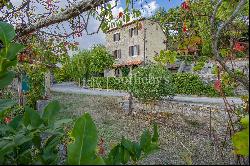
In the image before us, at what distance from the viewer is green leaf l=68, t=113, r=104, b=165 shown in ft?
2.38

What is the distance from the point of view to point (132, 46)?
43625mm

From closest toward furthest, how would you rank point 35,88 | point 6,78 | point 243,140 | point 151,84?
point 243,140 → point 6,78 → point 151,84 → point 35,88

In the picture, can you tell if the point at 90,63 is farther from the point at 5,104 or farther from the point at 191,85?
the point at 5,104

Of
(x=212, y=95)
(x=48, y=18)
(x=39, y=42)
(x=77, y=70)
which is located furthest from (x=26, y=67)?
(x=77, y=70)

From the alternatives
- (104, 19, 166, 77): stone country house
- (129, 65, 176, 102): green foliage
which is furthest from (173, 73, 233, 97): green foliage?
(129, 65, 176, 102): green foliage

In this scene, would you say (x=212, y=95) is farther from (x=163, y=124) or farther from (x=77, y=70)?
(x=77, y=70)

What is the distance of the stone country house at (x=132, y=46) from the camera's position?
4016 cm

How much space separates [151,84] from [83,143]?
57.2ft

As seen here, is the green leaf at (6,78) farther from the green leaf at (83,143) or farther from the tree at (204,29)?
the tree at (204,29)

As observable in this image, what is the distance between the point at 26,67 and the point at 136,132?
19.6 feet

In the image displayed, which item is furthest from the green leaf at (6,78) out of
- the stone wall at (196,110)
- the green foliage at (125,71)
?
the green foliage at (125,71)

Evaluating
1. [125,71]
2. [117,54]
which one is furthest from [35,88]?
[117,54]

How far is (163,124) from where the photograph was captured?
44.9ft

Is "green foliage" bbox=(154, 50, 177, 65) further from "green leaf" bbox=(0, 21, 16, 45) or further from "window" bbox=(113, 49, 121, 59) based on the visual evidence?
"window" bbox=(113, 49, 121, 59)
